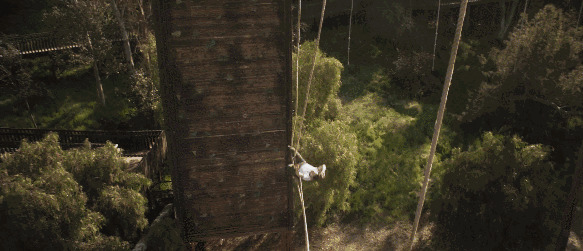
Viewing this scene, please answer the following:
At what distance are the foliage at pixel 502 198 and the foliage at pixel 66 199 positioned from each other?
1044 cm

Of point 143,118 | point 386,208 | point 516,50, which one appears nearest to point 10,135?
point 143,118

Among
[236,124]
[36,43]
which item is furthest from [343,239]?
[36,43]

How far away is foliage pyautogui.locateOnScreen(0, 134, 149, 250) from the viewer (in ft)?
27.3

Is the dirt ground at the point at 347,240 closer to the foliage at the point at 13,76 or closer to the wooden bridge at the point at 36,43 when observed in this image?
the foliage at the point at 13,76

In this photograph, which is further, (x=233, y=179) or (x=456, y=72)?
(x=456, y=72)

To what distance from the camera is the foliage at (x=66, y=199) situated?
8.33m

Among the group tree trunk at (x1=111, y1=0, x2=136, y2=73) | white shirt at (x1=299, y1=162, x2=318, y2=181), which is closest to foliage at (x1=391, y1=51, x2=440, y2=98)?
tree trunk at (x1=111, y1=0, x2=136, y2=73)

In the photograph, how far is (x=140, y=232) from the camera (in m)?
12.0

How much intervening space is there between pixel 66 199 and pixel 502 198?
12714mm

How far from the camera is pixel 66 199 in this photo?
29.2ft

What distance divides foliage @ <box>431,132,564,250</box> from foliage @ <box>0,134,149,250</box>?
10.4 m

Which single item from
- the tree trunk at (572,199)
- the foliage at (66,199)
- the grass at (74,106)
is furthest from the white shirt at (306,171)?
the grass at (74,106)

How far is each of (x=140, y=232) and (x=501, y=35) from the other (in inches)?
1216

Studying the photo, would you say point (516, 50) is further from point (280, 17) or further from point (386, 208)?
point (280, 17)
